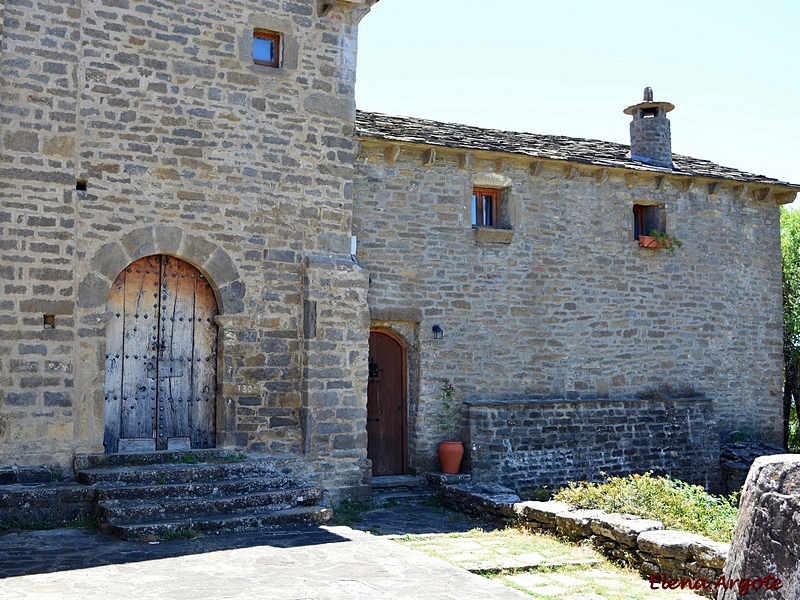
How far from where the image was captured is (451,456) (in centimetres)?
1166

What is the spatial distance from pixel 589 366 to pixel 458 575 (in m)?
7.77

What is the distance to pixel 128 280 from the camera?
9.20 meters

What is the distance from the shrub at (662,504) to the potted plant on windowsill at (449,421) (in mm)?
2691

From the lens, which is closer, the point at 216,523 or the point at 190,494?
the point at 216,523

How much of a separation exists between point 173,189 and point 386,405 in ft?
15.1

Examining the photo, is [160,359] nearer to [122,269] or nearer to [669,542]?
[122,269]

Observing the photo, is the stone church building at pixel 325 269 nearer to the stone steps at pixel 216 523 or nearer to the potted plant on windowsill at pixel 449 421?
the potted plant on windowsill at pixel 449 421

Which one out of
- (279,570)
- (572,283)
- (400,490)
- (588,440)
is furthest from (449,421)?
(279,570)

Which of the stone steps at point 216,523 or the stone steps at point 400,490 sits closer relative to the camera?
the stone steps at point 216,523

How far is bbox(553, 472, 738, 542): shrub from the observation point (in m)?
7.71

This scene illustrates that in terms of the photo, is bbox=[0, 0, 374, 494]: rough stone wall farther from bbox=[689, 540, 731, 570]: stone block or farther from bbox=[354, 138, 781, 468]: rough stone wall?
bbox=[689, 540, 731, 570]: stone block

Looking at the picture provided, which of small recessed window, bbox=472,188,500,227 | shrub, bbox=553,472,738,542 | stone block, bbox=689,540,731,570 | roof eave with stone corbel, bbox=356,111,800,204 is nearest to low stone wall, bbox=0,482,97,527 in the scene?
shrub, bbox=553,472,738,542

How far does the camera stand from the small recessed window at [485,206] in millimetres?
12805

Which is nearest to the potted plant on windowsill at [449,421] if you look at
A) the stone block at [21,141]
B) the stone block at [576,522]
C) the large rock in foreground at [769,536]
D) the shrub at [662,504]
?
the shrub at [662,504]
